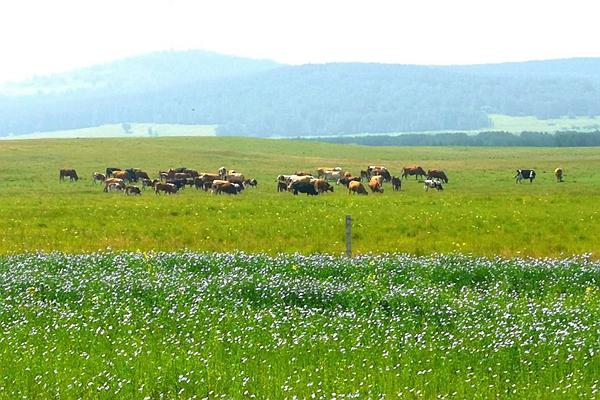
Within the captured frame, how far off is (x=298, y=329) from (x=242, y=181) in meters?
51.5

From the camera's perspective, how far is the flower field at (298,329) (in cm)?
1174

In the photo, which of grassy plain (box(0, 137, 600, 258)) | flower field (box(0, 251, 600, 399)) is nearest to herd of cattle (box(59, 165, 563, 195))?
grassy plain (box(0, 137, 600, 258))

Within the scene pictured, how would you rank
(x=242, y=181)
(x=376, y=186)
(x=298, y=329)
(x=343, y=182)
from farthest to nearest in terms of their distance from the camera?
(x=343, y=182), (x=242, y=181), (x=376, y=186), (x=298, y=329)

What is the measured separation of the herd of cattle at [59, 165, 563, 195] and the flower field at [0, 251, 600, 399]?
3752 cm

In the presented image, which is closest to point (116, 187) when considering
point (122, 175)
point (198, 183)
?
point (198, 183)

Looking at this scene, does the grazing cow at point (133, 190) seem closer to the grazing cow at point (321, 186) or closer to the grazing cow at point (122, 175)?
the grazing cow at point (122, 175)

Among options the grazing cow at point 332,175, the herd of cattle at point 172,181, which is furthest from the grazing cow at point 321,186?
the grazing cow at point 332,175

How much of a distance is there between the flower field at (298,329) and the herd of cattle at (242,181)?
1477 inches

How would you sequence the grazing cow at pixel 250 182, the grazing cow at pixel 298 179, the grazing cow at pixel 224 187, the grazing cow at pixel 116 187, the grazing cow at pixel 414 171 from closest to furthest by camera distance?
1. the grazing cow at pixel 224 187
2. the grazing cow at pixel 298 179
3. the grazing cow at pixel 116 187
4. the grazing cow at pixel 250 182
5. the grazing cow at pixel 414 171

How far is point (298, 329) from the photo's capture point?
14.5 meters

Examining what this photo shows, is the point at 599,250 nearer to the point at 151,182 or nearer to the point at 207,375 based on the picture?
the point at 207,375

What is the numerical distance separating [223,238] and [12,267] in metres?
10.1

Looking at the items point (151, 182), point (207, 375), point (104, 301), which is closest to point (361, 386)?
point (207, 375)

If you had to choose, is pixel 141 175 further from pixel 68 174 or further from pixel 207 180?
pixel 207 180
